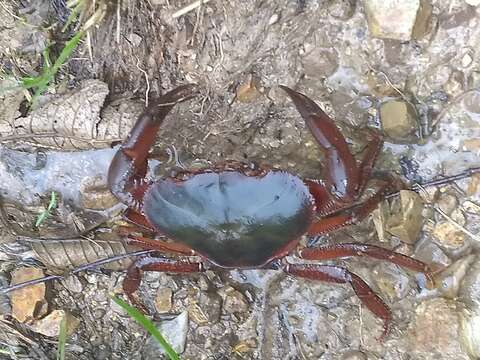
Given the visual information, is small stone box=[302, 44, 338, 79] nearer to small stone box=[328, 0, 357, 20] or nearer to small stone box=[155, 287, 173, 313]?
small stone box=[328, 0, 357, 20]

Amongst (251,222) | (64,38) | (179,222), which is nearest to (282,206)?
(251,222)

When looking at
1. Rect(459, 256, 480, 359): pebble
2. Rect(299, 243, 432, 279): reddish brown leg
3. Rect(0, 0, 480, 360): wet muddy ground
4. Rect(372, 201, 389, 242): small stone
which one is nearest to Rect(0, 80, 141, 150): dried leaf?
Rect(0, 0, 480, 360): wet muddy ground

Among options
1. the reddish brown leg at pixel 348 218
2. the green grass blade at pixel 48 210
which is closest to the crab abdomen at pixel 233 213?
the reddish brown leg at pixel 348 218

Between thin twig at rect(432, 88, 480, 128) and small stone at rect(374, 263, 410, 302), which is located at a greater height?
thin twig at rect(432, 88, 480, 128)

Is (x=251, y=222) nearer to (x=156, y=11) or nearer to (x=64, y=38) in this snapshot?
(x=156, y=11)

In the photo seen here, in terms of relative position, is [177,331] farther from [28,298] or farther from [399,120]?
[399,120]

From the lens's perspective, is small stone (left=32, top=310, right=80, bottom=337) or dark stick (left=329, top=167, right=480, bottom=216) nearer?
dark stick (left=329, top=167, right=480, bottom=216)

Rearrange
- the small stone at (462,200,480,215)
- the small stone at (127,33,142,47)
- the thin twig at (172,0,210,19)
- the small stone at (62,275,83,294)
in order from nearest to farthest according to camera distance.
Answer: the thin twig at (172,0,210,19) < the small stone at (462,200,480,215) < the small stone at (127,33,142,47) < the small stone at (62,275,83,294)

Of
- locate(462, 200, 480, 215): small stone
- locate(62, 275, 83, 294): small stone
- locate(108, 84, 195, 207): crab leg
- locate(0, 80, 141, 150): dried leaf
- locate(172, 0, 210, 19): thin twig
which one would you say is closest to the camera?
locate(108, 84, 195, 207): crab leg
